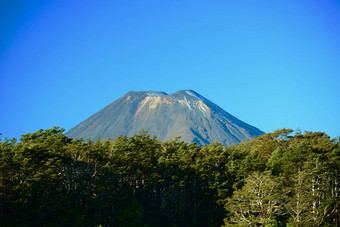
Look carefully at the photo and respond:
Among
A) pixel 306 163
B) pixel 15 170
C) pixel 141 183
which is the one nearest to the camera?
pixel 15 170

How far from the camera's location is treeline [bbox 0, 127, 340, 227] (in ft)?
101

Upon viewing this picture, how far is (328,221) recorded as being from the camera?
1483 inches

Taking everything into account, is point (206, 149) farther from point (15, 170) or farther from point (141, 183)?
point (15, 170)

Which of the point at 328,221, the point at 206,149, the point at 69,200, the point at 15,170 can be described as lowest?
the point at 328,221

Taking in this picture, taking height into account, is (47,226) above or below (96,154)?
below

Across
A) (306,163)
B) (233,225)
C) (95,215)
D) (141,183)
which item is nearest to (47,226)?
(95,215)

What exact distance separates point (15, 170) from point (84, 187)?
310 inches

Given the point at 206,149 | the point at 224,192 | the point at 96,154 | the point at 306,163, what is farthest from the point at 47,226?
the point at 306,163

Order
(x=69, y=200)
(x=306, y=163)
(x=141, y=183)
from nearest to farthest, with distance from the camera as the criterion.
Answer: (x=69, y=200)
(x=306, y=163)
(x=141, y=183)

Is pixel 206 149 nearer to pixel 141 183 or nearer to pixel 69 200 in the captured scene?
pixel 141 183

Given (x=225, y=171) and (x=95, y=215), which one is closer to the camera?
(x=95, y=215)

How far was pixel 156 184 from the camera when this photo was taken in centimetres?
4269

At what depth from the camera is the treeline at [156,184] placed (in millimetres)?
30812

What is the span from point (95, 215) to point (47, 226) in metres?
5.84
